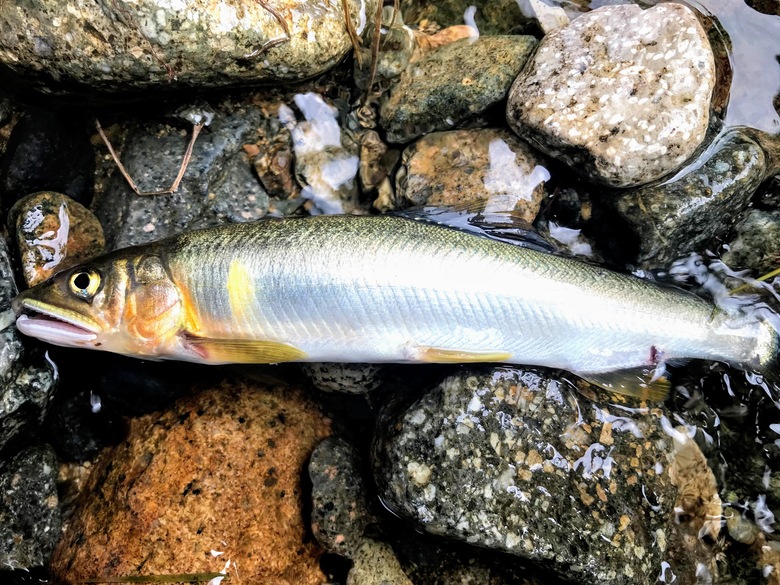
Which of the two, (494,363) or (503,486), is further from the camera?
(494,363)

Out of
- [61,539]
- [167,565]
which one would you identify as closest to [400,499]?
[167,565]

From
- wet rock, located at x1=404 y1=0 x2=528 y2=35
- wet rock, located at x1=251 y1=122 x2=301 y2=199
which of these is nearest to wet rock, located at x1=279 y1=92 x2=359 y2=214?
wet rock, located at x1=251 y1=122 x2=301 y2=199

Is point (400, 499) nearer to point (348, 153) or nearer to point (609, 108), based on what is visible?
point (348, 153)

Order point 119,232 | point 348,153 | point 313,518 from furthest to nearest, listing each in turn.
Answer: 1. point 348,153
2. point 119,232
3. point 313,518

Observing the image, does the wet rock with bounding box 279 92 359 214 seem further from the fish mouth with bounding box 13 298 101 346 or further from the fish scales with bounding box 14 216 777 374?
the fish mouth with bounding box 13 298 101 346

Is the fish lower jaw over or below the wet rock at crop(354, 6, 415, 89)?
below

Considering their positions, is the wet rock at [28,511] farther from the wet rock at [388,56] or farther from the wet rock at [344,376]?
the wet rock at [388,56]

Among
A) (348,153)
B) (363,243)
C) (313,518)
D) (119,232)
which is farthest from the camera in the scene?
(348,153)

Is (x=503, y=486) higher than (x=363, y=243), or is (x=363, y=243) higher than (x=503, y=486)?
(x=363, y=243)
